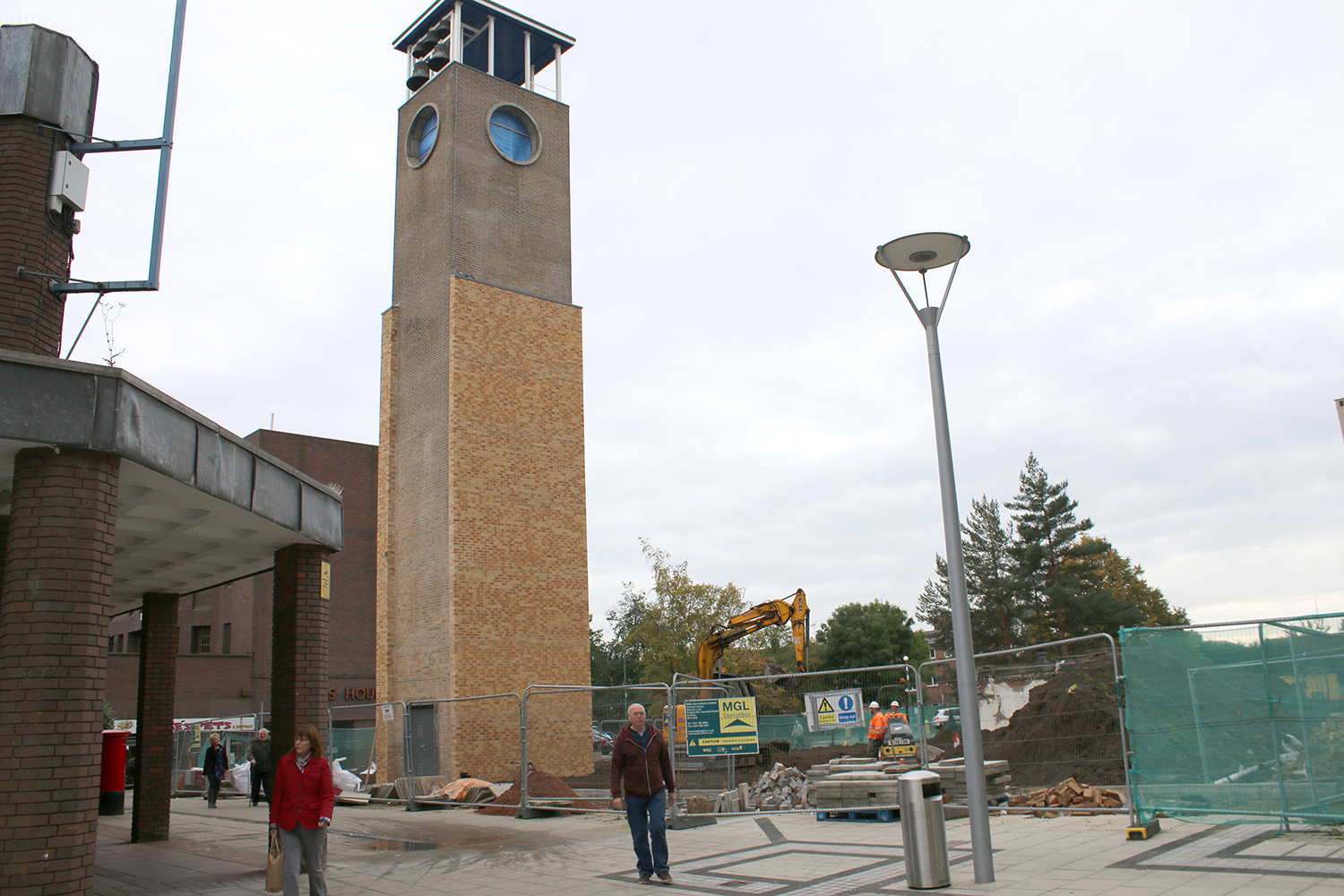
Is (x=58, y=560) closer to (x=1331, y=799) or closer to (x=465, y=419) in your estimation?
(x=1331, y=799)

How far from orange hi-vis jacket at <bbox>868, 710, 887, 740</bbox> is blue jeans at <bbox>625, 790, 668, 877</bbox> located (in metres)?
9.43

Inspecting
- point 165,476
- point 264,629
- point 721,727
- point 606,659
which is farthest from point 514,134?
point 606,659

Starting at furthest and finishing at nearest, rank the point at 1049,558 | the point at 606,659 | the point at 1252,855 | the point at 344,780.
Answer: the point at 606,659 → the point at 1049,558 → the point at 344,780 → the point at 1252,855

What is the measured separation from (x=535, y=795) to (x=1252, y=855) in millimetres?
11163

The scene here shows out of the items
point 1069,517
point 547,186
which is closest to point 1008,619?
point 1069,517

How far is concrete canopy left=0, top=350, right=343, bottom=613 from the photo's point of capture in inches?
287

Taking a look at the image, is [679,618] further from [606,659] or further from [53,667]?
[606,659]

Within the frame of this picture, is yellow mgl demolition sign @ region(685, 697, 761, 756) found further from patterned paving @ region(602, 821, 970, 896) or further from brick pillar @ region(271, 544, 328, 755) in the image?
brick pillar @ region(271, 544, 328, 755)

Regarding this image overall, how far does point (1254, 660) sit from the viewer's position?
948 cm

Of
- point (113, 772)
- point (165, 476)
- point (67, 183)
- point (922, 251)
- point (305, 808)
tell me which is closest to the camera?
point (305, 808)

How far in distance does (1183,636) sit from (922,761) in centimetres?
442

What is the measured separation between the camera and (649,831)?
966 cm

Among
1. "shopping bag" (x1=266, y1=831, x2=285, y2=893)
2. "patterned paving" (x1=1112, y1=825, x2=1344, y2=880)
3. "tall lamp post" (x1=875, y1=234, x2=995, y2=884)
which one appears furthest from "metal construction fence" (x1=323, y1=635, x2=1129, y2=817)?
"shopping bag" (x1=266, y1=831, x2=285, y2=893)

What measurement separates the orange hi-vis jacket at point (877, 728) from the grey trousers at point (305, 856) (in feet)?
40.7
